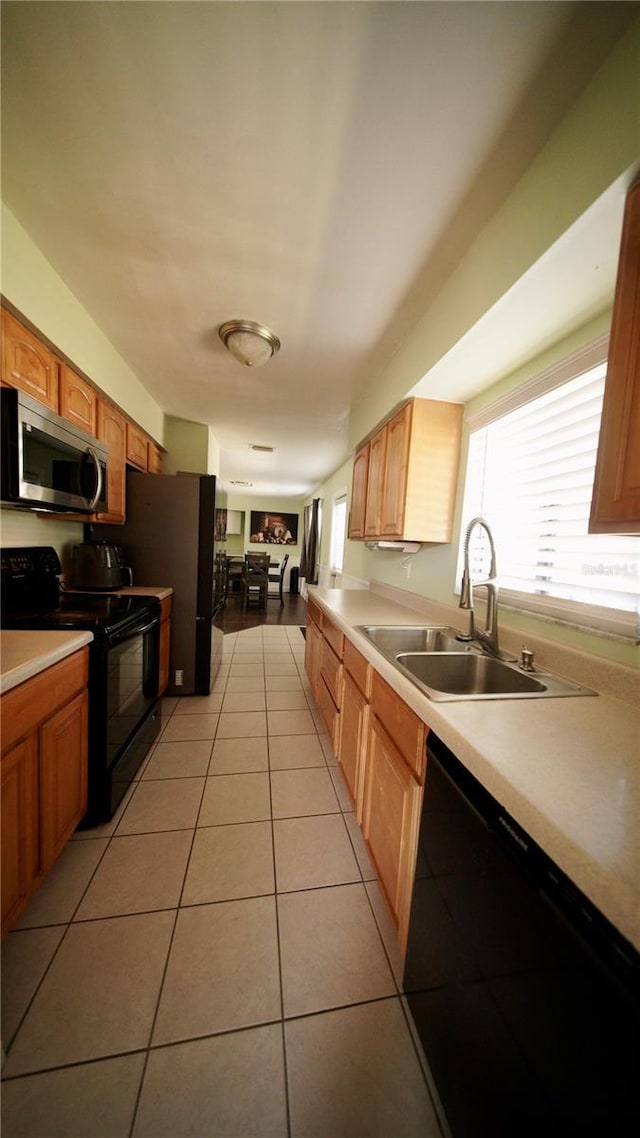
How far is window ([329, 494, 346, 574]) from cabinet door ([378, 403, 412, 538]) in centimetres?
248

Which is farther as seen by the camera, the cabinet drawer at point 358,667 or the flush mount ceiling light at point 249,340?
the flush mount ceiling light at point 249,340

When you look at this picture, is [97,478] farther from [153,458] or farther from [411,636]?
[411,636]

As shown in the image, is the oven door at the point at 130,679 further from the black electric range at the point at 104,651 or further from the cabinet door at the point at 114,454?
the cabinet door at the point at 114,454

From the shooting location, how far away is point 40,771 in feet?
3.62

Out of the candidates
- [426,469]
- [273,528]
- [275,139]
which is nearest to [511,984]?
[426,469]

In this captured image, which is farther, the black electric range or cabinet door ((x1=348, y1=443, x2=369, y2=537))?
Result: cabinet door ((x1=348, y1=443, x2=369, y2=537))

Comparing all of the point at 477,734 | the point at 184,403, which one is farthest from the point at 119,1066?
the point at 184,403

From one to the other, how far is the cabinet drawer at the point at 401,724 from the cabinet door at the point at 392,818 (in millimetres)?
36

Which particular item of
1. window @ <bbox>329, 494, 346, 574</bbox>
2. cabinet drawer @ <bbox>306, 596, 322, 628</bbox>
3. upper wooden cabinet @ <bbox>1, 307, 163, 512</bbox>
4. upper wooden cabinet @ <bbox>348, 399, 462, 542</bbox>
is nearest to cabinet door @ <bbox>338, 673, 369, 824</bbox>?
cabinet drawer @ <bbox>306, 596, 322, 628</bbox>

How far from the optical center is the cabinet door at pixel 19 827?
0.96m

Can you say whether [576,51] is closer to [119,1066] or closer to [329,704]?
[329,704]

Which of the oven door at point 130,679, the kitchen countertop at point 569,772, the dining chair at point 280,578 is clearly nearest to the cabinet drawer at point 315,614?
→ the oven door at point 130,679

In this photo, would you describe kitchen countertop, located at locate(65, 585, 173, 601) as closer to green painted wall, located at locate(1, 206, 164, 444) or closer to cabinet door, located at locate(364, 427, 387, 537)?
green painted wall, located at locate(1, 206, 164, 444)

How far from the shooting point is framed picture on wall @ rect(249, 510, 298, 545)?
8.04 m
